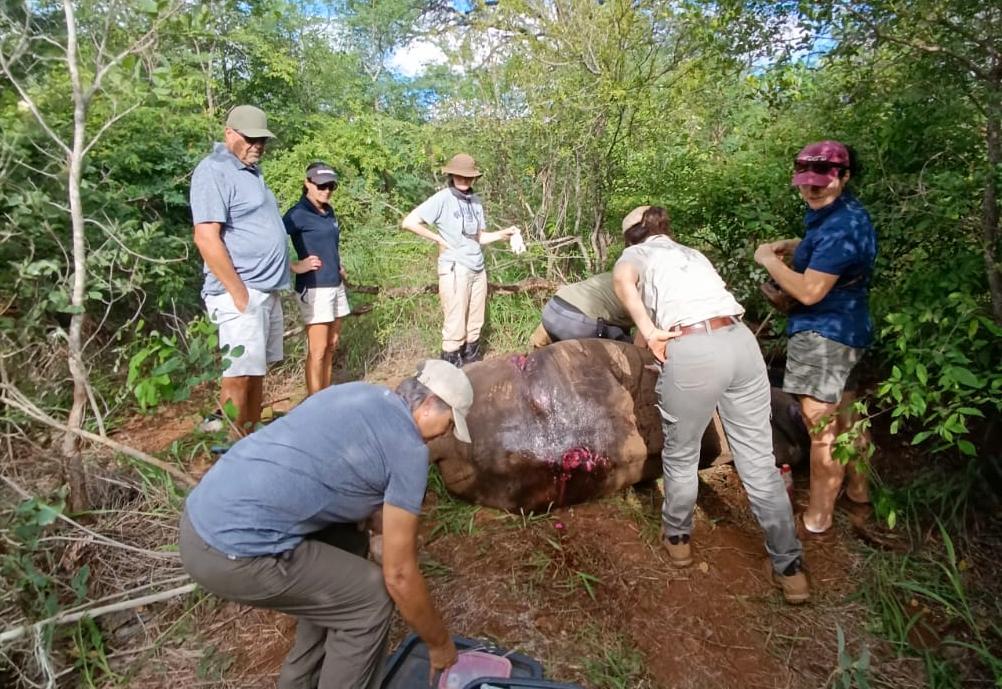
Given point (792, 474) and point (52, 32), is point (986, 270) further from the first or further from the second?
point (52, 32)

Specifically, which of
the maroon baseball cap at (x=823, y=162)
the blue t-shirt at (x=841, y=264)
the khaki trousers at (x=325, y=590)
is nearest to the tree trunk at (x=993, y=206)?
the blue t-shirt at (x=841, y=264)

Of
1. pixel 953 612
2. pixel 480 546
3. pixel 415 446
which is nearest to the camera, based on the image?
pixel 415 446

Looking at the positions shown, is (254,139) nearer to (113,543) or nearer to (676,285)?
(113,543)

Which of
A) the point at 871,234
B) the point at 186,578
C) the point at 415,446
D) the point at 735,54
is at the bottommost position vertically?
the point at 186,578

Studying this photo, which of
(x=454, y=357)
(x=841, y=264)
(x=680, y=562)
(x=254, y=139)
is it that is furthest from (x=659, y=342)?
(x=454, y=357)

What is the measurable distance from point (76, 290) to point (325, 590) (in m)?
1.79

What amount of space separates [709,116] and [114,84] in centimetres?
550

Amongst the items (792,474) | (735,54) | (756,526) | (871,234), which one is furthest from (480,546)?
(735,54)

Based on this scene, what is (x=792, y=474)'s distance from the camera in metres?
3.41

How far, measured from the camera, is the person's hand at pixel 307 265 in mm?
3750

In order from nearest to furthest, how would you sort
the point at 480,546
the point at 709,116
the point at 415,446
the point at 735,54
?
the point at 415,446
the point at 480,546
the point at 735,54
the point at 709,116

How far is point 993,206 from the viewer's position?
2.38m

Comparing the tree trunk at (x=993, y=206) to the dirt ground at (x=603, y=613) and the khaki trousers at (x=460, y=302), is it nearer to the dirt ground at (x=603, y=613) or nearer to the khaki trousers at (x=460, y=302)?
the dirt ground at (x=603, y=613)

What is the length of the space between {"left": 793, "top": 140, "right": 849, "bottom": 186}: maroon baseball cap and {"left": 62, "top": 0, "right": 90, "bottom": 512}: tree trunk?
2947 mm
